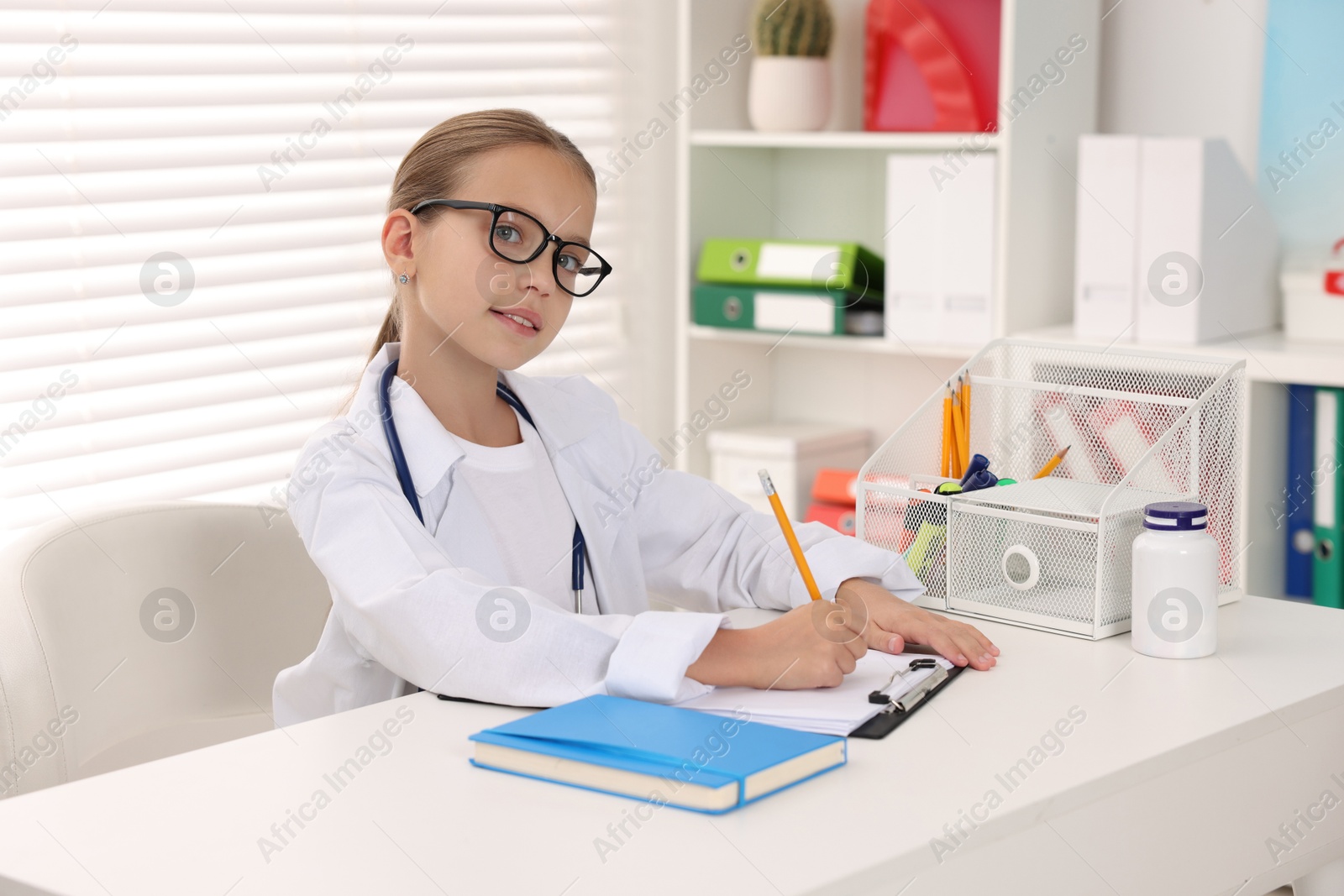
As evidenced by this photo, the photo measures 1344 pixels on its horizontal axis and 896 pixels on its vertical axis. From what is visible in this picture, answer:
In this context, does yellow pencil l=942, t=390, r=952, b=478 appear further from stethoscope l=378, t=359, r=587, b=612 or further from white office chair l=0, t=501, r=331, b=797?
white office chair l=0, t=501, r=331, b=797

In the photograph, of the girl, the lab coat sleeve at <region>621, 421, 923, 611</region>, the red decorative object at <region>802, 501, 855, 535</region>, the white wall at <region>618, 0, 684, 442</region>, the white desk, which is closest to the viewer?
the white desk

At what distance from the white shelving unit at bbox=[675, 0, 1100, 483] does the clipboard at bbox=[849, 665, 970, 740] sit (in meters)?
1.41

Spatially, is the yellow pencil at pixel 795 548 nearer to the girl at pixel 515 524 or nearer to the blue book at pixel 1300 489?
the girl at pixel 515 524

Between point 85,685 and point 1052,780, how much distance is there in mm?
929

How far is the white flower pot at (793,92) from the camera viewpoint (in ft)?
8.98

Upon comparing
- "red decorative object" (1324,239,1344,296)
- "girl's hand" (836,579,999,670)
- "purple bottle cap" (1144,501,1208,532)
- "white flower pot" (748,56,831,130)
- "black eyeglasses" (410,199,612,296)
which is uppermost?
"white flower pot" (748,56,831,130)

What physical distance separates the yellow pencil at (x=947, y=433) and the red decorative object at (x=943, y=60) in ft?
3.72

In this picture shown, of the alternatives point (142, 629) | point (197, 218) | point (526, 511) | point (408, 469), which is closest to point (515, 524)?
point (526, 511)

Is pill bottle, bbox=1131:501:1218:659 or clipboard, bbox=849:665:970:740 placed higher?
pill bottle, bbox=1131:501:1218:659

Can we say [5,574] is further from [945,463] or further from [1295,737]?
[1295,737]

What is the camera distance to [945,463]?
1537mm

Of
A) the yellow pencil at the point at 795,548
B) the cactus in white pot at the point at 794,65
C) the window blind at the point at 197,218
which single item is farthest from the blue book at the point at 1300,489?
the window blind at the point at 197,218

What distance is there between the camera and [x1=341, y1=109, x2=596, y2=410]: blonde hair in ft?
4.79

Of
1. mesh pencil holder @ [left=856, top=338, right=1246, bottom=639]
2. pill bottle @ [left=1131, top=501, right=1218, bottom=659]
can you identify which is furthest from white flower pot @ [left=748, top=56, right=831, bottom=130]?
pill bottle @ [left=1131, top=501, right=1218, bottom=659]
